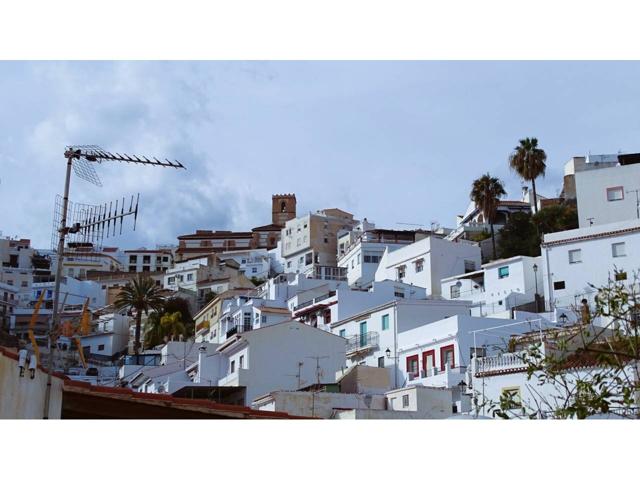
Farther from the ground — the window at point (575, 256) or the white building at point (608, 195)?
the white building at point (608, 195)

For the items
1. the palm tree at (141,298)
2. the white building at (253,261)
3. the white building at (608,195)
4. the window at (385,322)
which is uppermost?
the white building at (253,261)

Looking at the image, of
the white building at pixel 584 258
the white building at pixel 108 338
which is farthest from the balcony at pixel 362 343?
the white building at pixel 108 338

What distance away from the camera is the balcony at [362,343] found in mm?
46500

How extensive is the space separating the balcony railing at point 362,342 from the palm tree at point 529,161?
27.2 metres

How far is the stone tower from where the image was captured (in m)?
125

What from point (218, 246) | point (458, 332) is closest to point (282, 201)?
point (218, 246)

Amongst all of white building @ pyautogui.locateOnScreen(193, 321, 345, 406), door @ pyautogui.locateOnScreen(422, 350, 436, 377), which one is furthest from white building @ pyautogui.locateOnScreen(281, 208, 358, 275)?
door @ pyautogui.locateOnScreen(422, 350, 436, 377)

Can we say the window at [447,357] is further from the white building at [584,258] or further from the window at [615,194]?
the window at [615,194]

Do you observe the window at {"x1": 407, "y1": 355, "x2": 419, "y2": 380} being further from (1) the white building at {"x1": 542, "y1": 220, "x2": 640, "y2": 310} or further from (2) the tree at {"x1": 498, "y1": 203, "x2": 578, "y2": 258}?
(2) the tree at {"x1": 498, "y1": 203, "x2": 578, "y2": 258}

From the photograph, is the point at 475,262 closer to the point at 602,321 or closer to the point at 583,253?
the point at 583,253

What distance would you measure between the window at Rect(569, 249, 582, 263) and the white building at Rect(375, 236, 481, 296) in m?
11.4

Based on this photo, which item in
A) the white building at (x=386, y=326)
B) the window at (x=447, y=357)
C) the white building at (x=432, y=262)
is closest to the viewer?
the window at (x=447, y=357)

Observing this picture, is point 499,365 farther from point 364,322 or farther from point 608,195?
point 608,195

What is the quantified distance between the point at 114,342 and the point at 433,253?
28.4m
